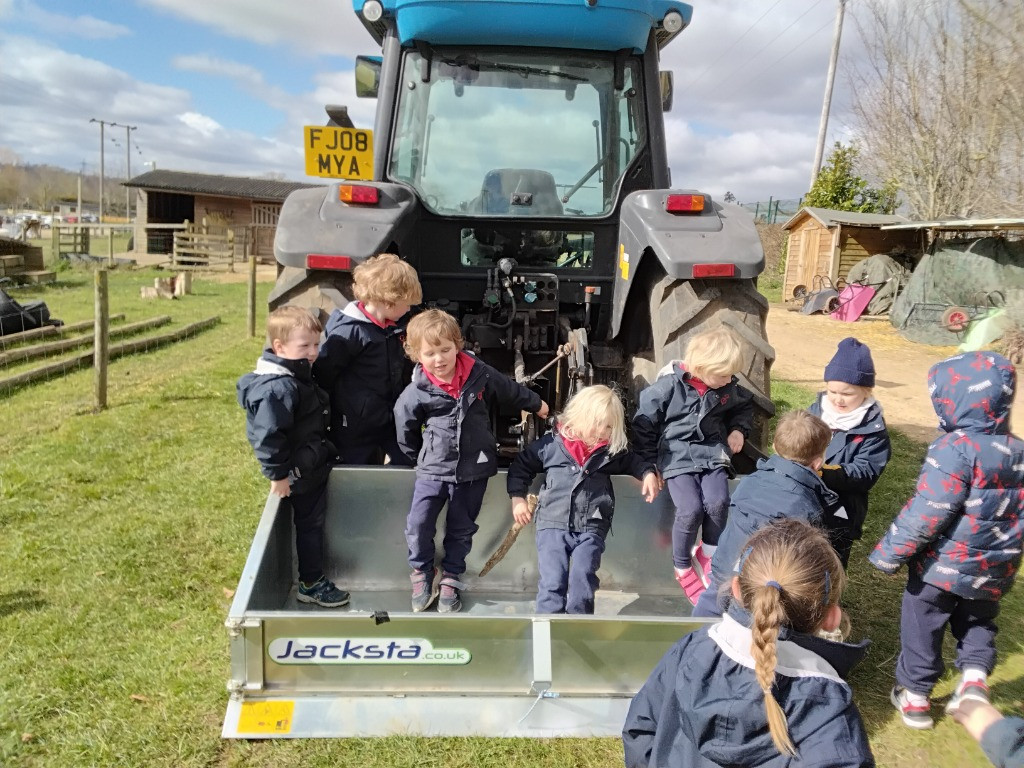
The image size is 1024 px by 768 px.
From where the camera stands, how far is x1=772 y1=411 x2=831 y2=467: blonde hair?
251 centimetres

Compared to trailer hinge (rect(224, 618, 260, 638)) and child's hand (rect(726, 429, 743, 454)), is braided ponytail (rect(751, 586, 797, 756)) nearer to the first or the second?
trailer hinge (rect(224, 618, 260, 638))

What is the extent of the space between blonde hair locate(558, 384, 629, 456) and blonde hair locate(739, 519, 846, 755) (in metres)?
1.01

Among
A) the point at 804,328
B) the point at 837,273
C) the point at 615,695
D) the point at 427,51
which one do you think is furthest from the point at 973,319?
the point at 615,695

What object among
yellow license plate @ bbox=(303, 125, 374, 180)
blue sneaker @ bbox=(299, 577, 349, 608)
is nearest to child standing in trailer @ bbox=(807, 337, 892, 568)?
blue sneaker @ bbox=(299, 577, 349, 608)

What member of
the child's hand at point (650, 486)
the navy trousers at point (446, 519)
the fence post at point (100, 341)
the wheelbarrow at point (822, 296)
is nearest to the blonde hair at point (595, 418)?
the child's hand at point (650, 486)

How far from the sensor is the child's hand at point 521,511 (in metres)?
2.80

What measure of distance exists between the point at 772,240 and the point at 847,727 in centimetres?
2346

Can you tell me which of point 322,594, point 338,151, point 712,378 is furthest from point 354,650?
point 338,151

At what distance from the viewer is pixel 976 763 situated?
2.45 metres

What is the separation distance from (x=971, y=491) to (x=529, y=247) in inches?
91.6

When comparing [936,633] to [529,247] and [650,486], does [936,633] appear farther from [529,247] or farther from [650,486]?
[529,247]

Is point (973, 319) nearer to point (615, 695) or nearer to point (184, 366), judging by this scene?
point (184, 366)

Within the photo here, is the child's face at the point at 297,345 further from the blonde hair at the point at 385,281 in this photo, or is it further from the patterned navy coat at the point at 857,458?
the patterned navy coat at the point at 857,458

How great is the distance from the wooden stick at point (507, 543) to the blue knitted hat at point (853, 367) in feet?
3.72
